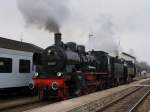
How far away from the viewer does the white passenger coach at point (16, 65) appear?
66.9 ft

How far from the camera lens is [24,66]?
2298 cm

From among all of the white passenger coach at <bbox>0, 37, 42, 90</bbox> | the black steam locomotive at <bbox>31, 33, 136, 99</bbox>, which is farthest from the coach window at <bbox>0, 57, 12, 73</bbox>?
the black steam locomotive at <bbox>31, 33, 136, 99</bbox>

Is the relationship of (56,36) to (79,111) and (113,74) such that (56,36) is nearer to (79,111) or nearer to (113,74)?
(79,111)

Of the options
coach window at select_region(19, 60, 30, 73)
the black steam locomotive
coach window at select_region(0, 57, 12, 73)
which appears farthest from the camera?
coach window at select_region(19, 60, 30, 73)

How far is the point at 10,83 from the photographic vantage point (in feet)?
68.5

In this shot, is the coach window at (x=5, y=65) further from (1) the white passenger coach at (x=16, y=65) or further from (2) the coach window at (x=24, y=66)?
(2) the coach window at (x=24, y=66)

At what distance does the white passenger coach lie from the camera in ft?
66.9

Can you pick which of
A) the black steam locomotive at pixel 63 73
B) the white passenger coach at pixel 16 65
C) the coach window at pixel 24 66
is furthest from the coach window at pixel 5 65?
the black steam locomotive at pixel 63 73

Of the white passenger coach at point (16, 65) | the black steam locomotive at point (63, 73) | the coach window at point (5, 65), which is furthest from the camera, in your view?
the black steam locomotive at point (63, 73)

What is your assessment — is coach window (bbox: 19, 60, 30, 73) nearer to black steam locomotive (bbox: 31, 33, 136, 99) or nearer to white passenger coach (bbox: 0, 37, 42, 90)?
white passenger coach (bbox: 0, 37, 42, 90)

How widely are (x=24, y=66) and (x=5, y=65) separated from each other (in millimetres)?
2482

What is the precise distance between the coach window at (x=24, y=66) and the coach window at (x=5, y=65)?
1304mm

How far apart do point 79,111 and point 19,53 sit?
766cm

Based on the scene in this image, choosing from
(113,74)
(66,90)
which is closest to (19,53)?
(66,90)
